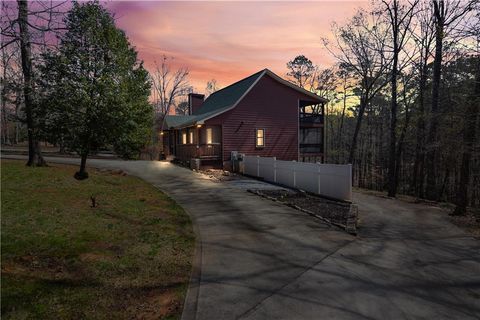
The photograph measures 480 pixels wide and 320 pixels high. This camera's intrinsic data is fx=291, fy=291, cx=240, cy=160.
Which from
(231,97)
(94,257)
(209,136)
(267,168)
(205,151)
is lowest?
(94,257)

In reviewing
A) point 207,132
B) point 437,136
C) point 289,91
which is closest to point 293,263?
point 437,136

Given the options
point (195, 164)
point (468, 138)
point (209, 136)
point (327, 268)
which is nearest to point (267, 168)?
point (195, 164)

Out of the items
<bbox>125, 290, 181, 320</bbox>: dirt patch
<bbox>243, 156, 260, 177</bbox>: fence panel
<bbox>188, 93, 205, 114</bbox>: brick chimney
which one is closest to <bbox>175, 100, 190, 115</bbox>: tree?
<bbox>188, 93, 205, 114</bbox>: brick chimney

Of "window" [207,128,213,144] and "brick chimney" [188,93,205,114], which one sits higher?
"brick chimney" [188,93,205,114]

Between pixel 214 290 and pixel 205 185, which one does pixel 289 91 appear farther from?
pixel 214 290

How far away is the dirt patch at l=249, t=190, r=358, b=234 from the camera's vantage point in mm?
9364

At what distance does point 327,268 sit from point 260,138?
20.6 m

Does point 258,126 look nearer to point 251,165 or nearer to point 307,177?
point 251,165

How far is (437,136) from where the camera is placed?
18234mm

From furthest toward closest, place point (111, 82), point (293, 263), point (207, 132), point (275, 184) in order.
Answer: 1. point (207, 132)
2. point (275, 184)
3. point (111, 82)
4. point (293, 263)

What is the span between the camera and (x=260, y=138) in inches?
1028

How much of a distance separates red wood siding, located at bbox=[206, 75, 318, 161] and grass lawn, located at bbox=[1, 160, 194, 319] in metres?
14.5

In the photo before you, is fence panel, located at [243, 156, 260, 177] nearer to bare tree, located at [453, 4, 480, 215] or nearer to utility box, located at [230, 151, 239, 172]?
utility box, located at [230, 151, 239, 172]

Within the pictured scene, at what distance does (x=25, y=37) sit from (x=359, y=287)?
8545 mm
